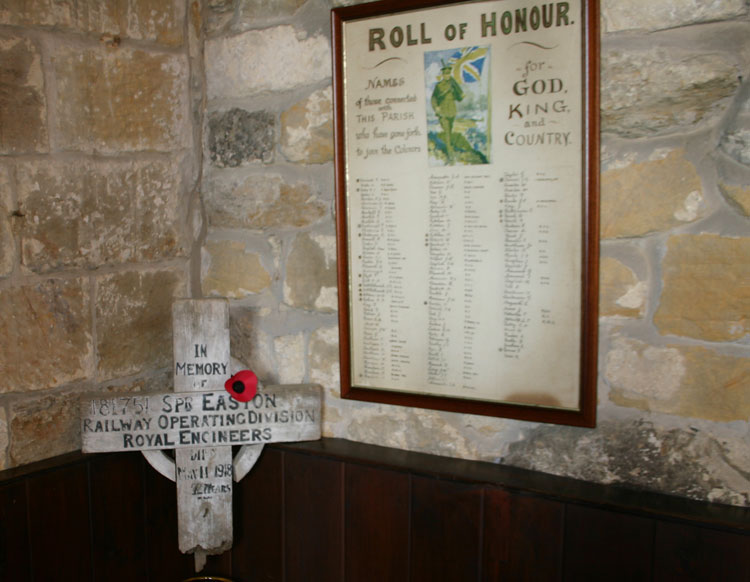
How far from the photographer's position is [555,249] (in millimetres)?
1367

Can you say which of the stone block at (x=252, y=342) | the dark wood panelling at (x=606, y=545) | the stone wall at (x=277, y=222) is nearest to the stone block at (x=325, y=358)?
the stone wall at (x=277, y=222)

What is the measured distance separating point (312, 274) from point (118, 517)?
0.72 meters

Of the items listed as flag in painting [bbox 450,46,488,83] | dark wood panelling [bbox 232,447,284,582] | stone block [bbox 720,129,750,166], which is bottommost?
dark wood panelling [bbox 232,447,284,582]

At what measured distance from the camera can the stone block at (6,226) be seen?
4.67 ft

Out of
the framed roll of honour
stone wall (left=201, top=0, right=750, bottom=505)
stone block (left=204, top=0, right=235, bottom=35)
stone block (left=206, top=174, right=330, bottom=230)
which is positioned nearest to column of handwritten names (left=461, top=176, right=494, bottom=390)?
the framed roll of honour

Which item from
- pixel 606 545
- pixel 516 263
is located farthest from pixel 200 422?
pixel 606 545

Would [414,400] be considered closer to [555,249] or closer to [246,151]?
[555,249]

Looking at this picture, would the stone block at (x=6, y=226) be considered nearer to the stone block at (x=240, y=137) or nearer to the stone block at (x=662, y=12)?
the stone block at (x=240, y=137)

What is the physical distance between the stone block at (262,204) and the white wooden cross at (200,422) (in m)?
0.25

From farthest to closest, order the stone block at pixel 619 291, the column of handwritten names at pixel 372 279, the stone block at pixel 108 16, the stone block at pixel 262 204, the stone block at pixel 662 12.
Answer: the stone block at pixel 262 204 < the column of handwritten names at pixel 372 279 < the stone block at pixel 108 16 < the stone block at pixel 619 291 < the stone block at pixel 662 12

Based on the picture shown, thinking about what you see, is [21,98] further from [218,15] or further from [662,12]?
[662,12]

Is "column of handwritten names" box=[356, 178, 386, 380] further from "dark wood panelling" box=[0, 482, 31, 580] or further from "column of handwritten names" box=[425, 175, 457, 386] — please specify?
"dark wood panelling" box=[0, 482, 31, 580]

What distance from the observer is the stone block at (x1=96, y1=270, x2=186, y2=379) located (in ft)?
5.34

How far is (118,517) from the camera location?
5.33ft
